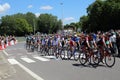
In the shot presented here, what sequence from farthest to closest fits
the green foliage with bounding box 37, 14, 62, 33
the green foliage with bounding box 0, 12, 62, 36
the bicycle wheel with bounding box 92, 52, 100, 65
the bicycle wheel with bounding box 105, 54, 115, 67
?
the green foliage with bounding box 37, 14, 62, 33, the green foliage with bounding box 0, 12, 62, 36, the bicycle wheel with bounding box 92, 52, 100, 65, the bicycle wheel with bounding box 105, 54, 115, 67

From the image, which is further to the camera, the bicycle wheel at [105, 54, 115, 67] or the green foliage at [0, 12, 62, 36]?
the green foliage at [0, 12, 62, 36]

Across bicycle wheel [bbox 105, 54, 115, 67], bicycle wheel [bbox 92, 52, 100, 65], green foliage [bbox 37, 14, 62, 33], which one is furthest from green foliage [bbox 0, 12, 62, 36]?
bicycle wheel [bbox 105, 54, 115, 67]

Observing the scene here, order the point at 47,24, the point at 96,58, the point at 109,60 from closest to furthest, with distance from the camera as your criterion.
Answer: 1. the point at 109,60
2. the point at 96,58
3. the point at 47,24

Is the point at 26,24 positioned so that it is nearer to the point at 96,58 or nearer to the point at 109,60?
the point at 96,58

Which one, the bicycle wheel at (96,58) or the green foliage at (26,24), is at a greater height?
the green foliage at (26,24)

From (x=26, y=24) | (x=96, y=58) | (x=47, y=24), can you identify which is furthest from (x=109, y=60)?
(x=47, y=24)

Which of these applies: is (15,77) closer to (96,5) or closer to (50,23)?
(96,5)

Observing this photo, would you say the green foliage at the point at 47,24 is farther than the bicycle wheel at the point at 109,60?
Yes

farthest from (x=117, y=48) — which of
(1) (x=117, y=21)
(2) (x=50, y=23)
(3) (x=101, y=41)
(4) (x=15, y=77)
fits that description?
(2) (x=50, y=23)

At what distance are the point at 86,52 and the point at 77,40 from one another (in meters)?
8.43

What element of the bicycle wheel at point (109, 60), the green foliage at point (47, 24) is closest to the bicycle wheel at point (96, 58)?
the bicycle wheel at point (109, 60)

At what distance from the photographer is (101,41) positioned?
1778 cm

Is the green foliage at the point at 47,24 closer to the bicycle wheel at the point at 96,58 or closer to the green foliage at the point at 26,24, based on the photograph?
the green foliage at the point at 26,24

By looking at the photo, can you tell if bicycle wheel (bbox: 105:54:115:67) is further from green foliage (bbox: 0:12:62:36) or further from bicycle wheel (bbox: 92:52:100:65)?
green foliage (bbox: 0:12:62:36)
